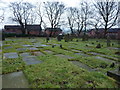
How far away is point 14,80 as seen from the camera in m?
2.21

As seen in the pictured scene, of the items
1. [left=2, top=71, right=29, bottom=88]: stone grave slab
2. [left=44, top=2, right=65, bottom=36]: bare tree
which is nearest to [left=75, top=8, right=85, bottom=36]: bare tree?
[left=44, top=2, right=65, bottom=36]: bare tree

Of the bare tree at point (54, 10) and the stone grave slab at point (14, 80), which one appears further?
the bare tree at point (54, 10)

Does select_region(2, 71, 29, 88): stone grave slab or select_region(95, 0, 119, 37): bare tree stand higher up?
select_region(95, 0, 119, 37): bare tree

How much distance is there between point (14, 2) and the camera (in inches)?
1099

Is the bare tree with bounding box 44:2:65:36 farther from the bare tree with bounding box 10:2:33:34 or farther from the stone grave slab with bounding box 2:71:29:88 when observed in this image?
the stone grave slab with bounding box 2:71:29:88

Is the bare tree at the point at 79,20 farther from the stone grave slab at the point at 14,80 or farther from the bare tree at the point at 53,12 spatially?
the stone grave slab at the point at 14,80

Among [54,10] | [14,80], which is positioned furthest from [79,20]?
[14,80]

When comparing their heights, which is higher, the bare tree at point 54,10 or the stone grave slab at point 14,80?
the bare tree at point 54,10

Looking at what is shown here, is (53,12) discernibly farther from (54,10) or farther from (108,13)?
(108,13)

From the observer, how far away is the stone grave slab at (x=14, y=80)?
6.54ft

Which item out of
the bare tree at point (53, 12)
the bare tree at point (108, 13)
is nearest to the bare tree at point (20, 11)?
the bare tree at point (53, 12)

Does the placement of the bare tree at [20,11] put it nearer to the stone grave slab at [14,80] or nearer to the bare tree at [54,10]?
the bare tree at [54,10]

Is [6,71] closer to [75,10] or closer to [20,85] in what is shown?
[20,85]

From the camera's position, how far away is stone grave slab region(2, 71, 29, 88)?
6.54 ft
